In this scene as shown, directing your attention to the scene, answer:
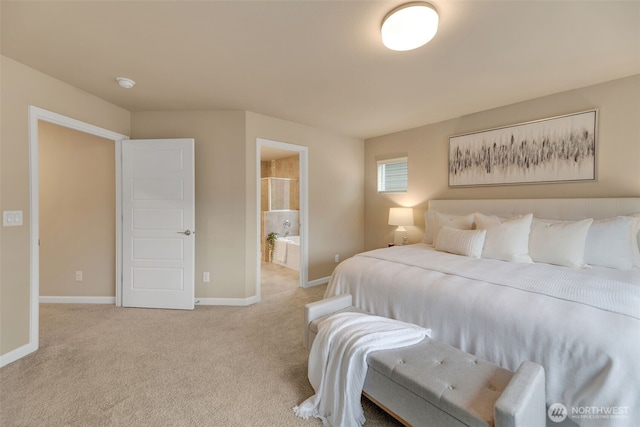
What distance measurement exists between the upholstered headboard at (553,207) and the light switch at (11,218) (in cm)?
434

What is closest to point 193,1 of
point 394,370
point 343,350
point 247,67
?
point 247,67

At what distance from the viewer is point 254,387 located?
1.82m

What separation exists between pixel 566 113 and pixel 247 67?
3203 millimetres

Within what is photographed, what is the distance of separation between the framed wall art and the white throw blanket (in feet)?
8.15

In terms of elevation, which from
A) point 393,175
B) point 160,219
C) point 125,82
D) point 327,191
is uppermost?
point 125,82

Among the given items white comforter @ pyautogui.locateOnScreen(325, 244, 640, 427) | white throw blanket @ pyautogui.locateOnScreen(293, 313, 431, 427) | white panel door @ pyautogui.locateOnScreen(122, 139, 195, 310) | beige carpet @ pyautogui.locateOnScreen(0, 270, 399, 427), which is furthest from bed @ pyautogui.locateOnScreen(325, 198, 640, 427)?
white panel door @ pyautogui.locateOnScreen(122, 139, 195, 310)

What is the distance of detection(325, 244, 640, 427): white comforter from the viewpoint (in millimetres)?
1175

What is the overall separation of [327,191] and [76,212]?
328 cm

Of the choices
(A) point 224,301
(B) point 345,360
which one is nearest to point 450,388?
(B) point 345,360

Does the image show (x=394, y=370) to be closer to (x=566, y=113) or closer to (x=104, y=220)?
(x=566, y=113)

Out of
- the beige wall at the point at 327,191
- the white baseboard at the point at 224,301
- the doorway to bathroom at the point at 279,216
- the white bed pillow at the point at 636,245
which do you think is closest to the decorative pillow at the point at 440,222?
the white bed pillow at the point at 636,245

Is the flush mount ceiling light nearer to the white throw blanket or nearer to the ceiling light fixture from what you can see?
the white throw blanket

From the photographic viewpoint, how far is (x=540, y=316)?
1.40m

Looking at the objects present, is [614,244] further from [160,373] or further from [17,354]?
[17,354]
